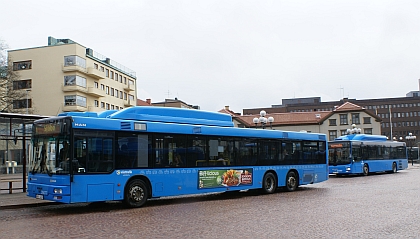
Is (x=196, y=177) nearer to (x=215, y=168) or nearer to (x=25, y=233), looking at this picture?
(x=215, y=168)

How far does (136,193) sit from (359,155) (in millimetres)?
23176

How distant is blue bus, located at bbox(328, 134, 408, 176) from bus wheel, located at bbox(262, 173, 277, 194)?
1457 centimetres

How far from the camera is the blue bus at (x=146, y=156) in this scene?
12.7 m

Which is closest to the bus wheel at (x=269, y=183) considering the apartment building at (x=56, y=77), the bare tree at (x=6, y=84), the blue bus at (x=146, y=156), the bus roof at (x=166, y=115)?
the blue bus at (x=146, y=156)

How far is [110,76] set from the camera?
2805 inches

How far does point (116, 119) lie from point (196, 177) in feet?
12.5

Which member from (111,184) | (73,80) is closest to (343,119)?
(73,80)

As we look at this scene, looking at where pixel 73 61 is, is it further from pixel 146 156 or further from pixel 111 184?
pixel 111 184

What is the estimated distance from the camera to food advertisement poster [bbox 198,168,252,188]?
1603 cm

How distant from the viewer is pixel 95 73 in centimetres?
6400

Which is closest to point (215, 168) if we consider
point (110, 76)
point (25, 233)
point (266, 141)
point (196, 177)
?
point (196, 177)

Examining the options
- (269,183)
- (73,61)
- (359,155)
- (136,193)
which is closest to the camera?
(136,193)

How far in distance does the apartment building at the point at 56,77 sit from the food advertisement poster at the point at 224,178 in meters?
47.9

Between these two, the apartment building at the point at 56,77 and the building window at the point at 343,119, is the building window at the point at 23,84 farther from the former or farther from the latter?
the building window at the point at 343,119
